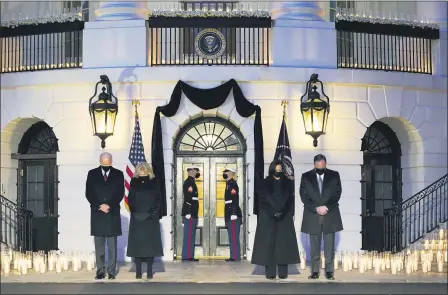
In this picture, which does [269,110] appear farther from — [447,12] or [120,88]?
[447,12]

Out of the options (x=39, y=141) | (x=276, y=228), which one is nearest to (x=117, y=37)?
(x=39, y=141)

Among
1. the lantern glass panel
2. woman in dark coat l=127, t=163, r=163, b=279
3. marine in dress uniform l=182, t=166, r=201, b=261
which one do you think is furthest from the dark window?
woman in dark coat l=127, t=163, r=163, b=279

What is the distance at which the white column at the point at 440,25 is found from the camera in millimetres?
25141

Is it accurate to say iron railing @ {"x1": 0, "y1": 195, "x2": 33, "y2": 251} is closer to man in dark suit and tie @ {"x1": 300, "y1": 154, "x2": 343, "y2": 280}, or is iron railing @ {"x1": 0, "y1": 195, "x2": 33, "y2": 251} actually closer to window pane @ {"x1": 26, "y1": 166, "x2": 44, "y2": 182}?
window pane @ {"x1": 26, "y1": 166, "x2": 44, "y2": 182}

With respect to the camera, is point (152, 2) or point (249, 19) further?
point (152, 2)

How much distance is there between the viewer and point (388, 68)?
955 inches

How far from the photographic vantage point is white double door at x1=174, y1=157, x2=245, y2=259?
2367cm

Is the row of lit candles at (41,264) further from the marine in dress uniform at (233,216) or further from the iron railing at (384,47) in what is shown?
the iron railing at (384,47)

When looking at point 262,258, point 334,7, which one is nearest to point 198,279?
point 262,258

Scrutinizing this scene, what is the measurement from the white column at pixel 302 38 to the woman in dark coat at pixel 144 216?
5.92 meters

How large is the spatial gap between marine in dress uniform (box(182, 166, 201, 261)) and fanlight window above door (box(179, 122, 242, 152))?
828mm

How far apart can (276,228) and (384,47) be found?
298 inches

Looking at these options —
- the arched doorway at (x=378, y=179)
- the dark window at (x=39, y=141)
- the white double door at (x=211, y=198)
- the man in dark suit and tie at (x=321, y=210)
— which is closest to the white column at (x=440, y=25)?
the arched doorway at (x=378, y=179)

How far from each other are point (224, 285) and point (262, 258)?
111 centimetres
